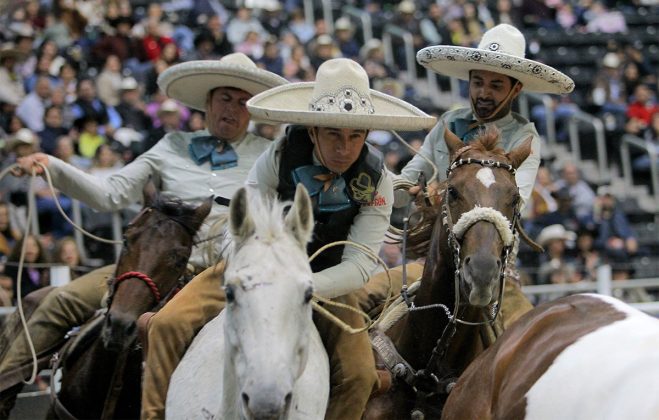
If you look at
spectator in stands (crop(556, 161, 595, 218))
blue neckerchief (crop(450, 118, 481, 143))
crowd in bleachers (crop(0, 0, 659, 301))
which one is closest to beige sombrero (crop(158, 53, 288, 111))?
blue neckerchief (crop(450, 118, 481, 143))

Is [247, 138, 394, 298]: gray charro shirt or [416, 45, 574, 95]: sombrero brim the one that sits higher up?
[416, 45, 574, 95]: sombrero brim

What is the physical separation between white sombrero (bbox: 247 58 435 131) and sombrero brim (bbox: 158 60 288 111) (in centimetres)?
131

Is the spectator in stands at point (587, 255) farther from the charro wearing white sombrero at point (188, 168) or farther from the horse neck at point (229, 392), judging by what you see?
the horse neck at point (229, 392)

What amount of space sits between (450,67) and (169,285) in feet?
6.65

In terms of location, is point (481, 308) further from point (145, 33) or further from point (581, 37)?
point (581, 37)

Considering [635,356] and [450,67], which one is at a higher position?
[450,67]

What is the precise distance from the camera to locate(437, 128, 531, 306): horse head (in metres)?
5.67

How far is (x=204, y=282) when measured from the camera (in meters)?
5.89

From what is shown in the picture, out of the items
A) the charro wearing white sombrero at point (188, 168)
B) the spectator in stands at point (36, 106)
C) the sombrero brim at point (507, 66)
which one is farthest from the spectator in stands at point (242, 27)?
the sombrero brim at point (507, 66)

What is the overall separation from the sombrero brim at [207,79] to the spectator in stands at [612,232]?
8.21 m

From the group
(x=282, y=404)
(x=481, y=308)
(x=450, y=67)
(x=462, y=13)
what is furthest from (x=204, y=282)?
(x=462, y=13)

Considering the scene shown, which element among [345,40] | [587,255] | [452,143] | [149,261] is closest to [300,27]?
[345,40]

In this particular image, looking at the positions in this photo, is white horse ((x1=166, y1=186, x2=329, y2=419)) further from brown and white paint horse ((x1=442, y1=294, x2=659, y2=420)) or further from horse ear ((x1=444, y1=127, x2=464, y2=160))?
horse ear ((x1=444, y1=127, x2=464, y2=160))

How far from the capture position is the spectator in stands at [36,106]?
13945mm
